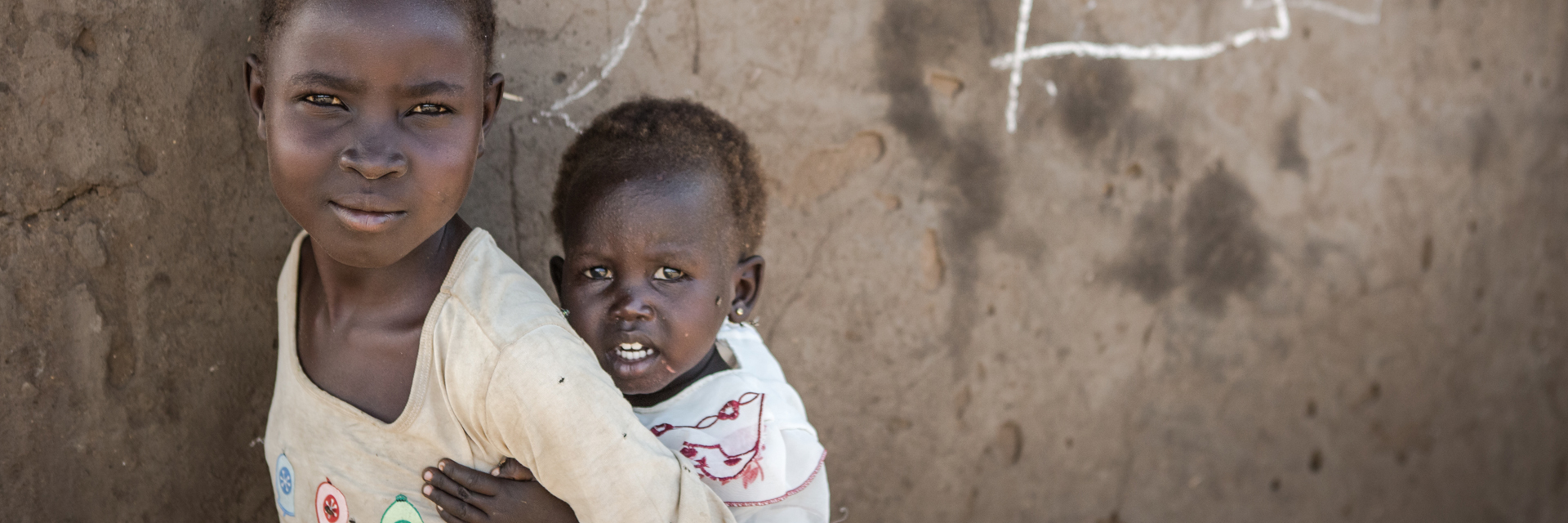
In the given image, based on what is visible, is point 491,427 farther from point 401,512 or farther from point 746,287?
point 746,287

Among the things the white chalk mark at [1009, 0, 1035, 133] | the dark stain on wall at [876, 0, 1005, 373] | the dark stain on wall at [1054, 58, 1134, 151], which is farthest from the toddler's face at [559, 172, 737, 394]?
the dark stain on wall at [1054, 58, 1134, 151]

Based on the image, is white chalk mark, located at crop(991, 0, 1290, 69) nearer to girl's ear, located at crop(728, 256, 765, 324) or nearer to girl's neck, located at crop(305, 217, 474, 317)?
girl's ear, located at crop(728, 256, 765, 324)

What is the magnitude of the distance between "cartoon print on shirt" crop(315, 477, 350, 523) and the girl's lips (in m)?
0.35

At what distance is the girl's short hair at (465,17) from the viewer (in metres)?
1.28

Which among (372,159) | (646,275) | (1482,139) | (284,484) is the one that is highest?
(372,159)

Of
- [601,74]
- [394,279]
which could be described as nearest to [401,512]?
[394,279]

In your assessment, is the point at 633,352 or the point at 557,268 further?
the point at 557,268

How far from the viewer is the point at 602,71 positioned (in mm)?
1986

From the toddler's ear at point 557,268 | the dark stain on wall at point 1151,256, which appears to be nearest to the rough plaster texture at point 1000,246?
the dark stain on wall at point 1151,256

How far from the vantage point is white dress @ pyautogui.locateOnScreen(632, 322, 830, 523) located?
161 cm

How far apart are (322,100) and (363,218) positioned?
0.14 metres

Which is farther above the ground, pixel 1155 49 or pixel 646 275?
pixel 1155 49

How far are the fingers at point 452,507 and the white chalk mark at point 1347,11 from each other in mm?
2290

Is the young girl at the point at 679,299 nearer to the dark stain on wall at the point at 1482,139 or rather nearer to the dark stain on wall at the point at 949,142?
the dark stain on wall at the point at 949,142
